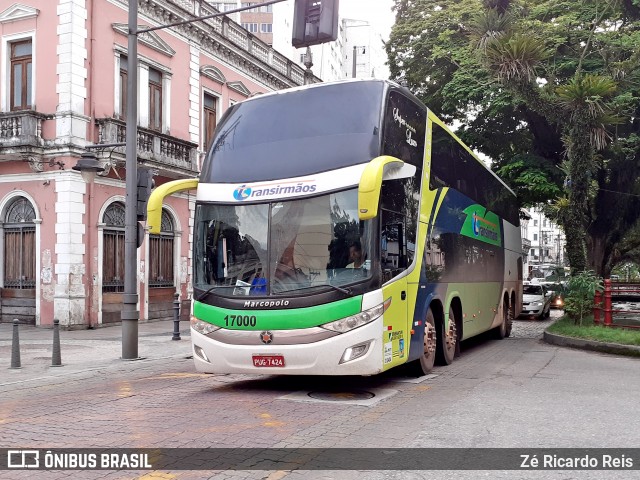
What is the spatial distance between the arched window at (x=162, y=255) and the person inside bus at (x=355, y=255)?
1504 cm

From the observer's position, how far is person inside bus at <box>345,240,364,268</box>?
793 cm

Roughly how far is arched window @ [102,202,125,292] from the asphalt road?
905 centimetres

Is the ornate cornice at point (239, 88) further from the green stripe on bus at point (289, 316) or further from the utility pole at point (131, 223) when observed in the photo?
the green stripe on bus at point (289, 316)

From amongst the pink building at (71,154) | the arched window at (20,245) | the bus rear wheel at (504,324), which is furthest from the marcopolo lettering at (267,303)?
the arched window at (20,245)

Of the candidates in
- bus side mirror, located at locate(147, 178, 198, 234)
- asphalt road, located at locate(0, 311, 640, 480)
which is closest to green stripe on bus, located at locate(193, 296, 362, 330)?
asphalt road, located at locate(0, 311, 640, 480)

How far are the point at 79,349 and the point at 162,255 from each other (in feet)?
28.1

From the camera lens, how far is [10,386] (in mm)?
9508

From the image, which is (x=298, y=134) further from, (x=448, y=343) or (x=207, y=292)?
(x=448, y=343)

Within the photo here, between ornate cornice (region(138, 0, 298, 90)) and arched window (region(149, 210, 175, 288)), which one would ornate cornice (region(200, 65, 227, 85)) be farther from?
arched window (region(149, 210, 175, 288))

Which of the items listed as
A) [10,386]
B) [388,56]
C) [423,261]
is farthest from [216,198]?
[388,56]

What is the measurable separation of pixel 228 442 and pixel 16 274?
1588cm

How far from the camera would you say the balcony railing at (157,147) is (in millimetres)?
19281

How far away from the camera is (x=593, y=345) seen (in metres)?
13.8

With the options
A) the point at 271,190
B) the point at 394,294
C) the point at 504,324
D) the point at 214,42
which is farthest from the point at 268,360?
the point at 214,42
